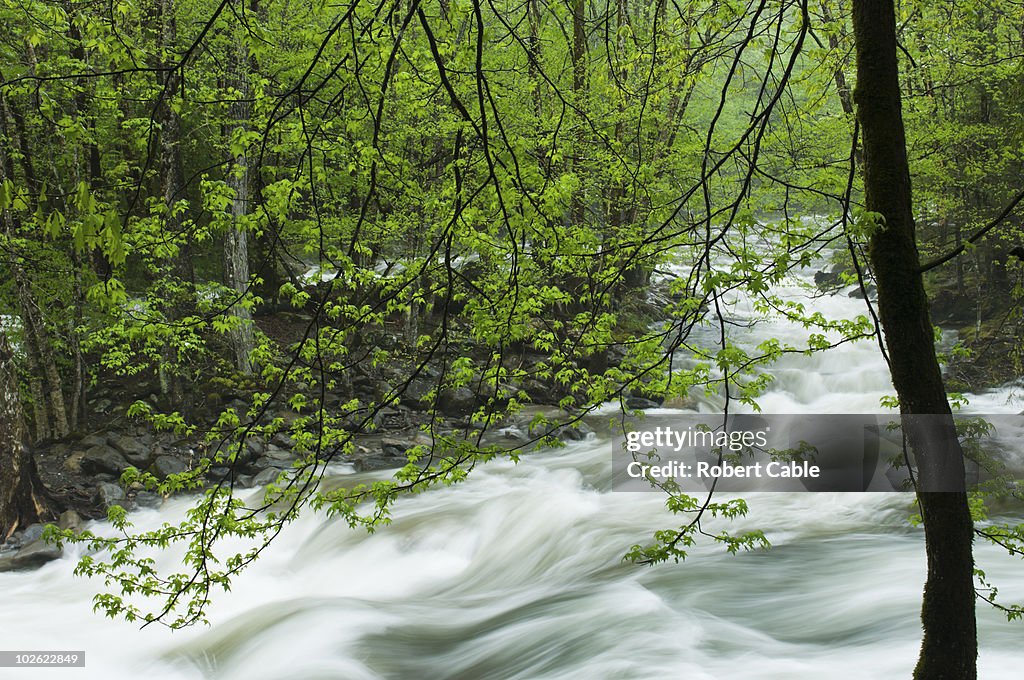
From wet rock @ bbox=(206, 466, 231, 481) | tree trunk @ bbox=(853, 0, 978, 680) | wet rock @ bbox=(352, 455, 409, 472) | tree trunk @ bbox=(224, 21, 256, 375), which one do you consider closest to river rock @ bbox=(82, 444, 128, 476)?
wet rock @ bbox=(206, 466, 231, 481)

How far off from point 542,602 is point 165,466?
631 centimetres

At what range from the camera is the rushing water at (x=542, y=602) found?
5836 mm

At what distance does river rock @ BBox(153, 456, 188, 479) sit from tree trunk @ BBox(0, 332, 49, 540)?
62.2 inches

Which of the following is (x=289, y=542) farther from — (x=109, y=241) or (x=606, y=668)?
(x=109, y=241)

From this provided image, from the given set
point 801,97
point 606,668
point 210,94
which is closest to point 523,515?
point 606,668

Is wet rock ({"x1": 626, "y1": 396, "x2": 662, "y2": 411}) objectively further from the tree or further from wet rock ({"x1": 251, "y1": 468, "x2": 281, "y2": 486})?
wet rock ({"x1": 251, "y1": 468, "x2": 281, "y2": 486})

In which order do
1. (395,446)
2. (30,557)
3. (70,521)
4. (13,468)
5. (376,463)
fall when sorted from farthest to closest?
(395,446)
(376,463)
(70,521)
(13,468)
(30,557)

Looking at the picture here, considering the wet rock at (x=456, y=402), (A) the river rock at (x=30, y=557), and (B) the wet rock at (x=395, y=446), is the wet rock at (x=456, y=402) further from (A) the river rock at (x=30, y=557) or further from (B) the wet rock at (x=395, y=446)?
(A) the river rock at (x=30, y=557)

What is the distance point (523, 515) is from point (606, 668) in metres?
3.83

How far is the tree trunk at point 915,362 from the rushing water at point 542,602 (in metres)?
1.64

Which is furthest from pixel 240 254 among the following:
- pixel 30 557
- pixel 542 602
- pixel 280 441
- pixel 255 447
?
pixel 542 602

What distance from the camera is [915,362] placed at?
2693 mm

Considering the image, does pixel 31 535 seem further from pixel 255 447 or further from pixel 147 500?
pixel 255 447

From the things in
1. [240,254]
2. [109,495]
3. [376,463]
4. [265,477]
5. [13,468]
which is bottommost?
[109,495]
